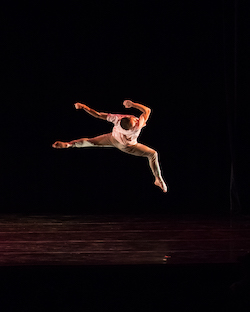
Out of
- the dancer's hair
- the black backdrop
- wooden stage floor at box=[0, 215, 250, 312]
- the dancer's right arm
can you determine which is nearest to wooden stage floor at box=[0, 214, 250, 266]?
wooden stage floor at box=[0, 215, 250, 312]

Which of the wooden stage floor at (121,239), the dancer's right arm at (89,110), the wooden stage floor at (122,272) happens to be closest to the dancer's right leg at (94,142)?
the dancer's right arm at (89,110)

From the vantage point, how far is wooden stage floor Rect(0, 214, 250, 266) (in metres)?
3.90

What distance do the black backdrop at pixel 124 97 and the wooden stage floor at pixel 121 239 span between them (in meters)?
0.92

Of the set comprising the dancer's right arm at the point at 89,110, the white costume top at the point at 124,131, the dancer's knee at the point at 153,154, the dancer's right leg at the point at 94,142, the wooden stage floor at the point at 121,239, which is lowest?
the wooden stage floor at the point at 121,239

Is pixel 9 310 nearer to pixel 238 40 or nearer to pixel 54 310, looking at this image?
pixel 54 310

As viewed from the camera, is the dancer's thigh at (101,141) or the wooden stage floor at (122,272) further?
the dancer's thigh at (101,141)

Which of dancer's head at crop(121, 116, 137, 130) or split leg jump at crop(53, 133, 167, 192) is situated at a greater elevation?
dancer's head at crop(121, 116, 137, 130)

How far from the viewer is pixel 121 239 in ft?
15.9

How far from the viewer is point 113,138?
5648 millimetres

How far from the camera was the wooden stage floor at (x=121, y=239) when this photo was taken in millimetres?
3896

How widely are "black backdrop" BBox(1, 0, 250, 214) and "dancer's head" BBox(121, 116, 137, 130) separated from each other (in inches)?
76.7

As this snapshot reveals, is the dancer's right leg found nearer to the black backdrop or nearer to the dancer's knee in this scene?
the dancer's knee

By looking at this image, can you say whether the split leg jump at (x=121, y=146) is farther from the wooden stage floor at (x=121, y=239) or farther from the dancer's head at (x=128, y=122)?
the wooden stage floor at (x=121, y=239)

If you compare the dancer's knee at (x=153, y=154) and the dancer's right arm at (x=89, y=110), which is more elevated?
the dancer's right arm at (x=89, y=110)
